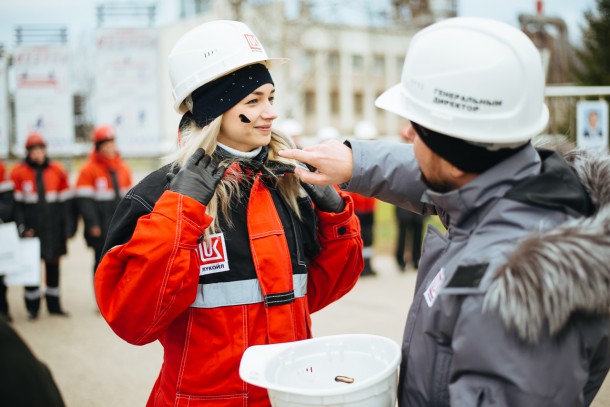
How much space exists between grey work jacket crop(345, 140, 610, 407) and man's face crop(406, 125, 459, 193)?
0.11 ft

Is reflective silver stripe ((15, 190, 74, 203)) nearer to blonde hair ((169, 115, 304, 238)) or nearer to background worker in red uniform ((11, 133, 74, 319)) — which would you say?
background worker in red uniform ((11, 133, 74, 319))

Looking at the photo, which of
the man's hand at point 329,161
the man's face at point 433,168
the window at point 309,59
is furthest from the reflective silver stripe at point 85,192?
the window at point 309,59

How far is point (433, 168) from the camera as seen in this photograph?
5.32 feet

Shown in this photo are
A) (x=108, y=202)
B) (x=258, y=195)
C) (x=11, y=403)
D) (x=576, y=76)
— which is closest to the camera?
(x=11, y=403)

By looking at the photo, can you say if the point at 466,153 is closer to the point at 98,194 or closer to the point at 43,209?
the point at 98,194

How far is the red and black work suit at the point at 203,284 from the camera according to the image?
1.99 metres

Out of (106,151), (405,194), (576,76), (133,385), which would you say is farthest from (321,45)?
(405,194)

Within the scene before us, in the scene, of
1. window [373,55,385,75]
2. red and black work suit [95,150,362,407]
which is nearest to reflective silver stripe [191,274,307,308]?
red and black work suit [95,150,362,407]

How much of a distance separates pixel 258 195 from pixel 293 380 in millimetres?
763

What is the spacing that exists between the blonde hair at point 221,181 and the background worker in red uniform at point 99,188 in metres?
5.28

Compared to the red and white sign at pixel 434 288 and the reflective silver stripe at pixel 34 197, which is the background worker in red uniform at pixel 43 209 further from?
the red and white sign at pixel 434 288

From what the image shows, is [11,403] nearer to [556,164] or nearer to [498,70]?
[498,70]

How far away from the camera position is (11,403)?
113 centimetres

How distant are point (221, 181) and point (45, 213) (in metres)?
5.93
